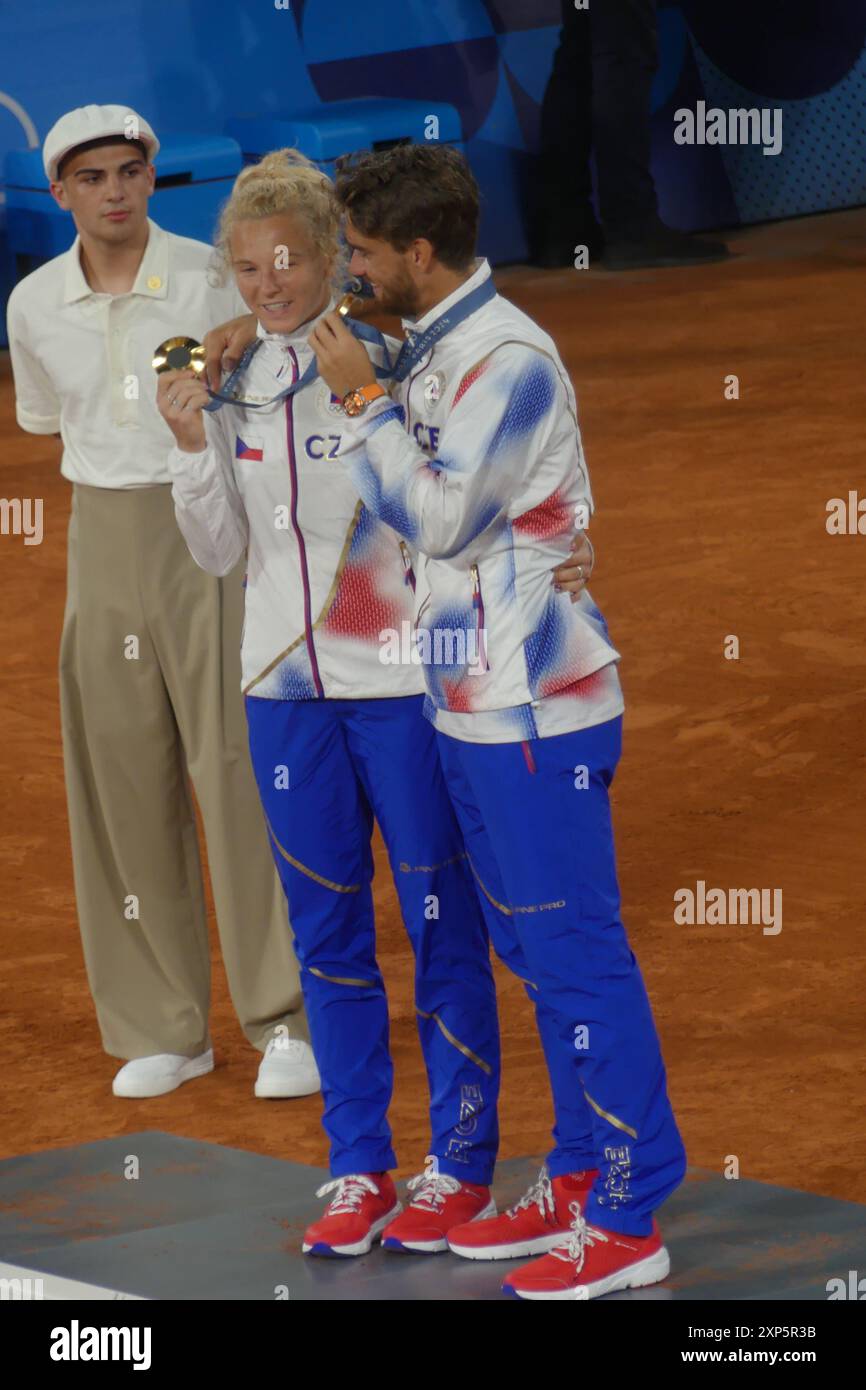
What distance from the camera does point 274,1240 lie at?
4242 mm

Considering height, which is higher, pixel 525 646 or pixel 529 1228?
pixel 525 646

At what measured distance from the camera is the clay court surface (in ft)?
17.7

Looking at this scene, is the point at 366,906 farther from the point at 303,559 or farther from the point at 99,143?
the point at 99,143

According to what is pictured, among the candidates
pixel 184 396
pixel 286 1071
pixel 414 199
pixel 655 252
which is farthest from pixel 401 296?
pixel 655 252

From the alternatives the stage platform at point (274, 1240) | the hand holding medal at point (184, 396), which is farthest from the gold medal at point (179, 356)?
the stage platform at point (274, 1240)

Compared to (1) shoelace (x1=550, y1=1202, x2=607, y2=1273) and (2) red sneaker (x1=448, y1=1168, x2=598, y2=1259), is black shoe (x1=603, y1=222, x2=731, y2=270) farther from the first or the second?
(1) shoelace (x1=550, y1=1202, x2=607, y2=1273)

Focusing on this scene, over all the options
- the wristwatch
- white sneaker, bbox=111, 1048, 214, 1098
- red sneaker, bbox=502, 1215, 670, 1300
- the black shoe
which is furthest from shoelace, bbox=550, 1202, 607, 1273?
the black shoe

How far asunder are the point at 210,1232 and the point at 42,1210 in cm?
68

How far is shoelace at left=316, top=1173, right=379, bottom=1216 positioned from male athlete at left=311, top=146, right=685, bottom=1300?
43 centimetres

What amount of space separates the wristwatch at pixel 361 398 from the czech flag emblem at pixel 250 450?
0.49 meters

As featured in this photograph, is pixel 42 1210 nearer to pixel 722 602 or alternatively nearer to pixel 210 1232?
pixel 210 1232

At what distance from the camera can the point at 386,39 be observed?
1587cm

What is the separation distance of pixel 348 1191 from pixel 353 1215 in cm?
6

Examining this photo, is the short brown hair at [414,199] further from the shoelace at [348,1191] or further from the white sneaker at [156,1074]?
the white sneaker at [156,1074]
